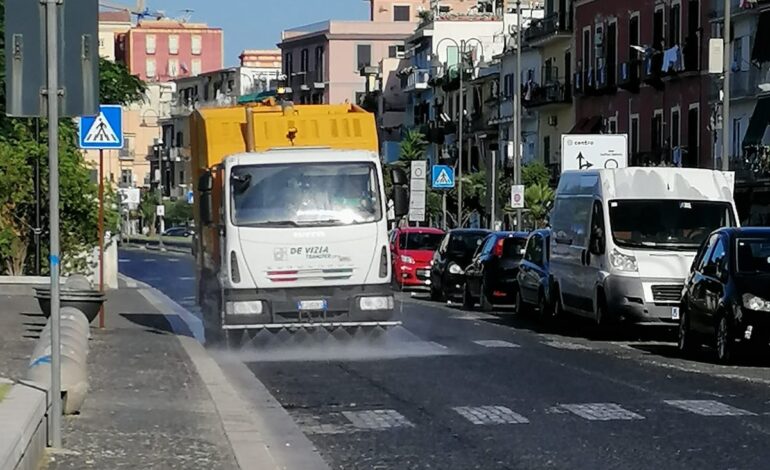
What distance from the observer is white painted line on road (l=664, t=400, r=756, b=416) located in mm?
14750

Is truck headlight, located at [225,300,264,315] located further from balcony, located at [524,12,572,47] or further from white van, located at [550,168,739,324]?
balcony, located at [524,12,572,47]

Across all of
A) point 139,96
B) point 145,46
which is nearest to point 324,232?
point 139,96

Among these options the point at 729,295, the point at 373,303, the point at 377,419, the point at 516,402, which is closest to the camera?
the point at 377,419

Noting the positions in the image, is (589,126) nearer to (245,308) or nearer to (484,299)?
(484,299)

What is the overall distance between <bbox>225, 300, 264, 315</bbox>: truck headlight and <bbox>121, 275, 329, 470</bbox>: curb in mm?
609

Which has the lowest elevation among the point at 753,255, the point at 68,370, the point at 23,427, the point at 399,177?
the point at 68,370

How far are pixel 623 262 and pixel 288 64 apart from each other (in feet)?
367

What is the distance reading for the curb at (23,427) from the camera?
343 inches

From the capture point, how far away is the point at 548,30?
7838 centimetres

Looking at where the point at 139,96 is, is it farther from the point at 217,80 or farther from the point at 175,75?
the point at 175,75

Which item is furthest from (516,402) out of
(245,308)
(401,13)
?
(401,13)

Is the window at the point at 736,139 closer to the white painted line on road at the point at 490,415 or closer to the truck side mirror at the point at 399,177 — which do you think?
the truck side mirror at the point at 399,177

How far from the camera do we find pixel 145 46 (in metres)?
174

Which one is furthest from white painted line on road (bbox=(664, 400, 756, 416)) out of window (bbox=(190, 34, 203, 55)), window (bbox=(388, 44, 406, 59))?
window (bbox=(190, 34, 203, 55))
